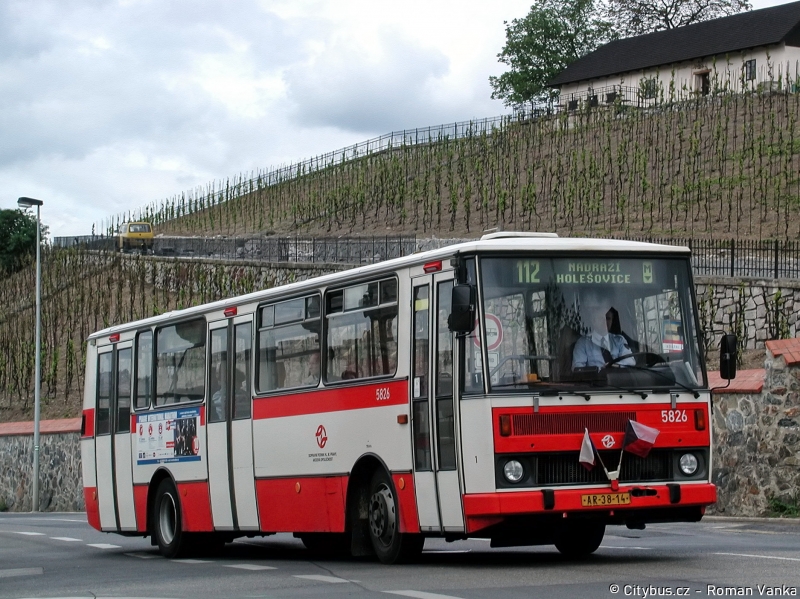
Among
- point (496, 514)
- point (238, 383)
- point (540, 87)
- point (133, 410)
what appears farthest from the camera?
point (540, 87)

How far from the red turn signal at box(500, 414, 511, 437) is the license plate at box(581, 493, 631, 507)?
0.91m

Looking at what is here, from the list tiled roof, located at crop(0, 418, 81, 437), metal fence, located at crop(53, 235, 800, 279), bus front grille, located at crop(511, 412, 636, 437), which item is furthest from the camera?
tiled roof, located at crop(0, 418, 81, 437)

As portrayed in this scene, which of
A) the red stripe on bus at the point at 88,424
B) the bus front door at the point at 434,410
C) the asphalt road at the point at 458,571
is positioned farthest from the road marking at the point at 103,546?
the bus front door at the point at 434,410

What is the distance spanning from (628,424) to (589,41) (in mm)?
105688

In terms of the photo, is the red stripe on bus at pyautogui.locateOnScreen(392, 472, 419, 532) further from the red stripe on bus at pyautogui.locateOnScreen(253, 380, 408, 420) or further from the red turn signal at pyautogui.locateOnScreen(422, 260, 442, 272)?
the red turn signal at pyautogui.locateOnScreen(422, 260, 442, 272)

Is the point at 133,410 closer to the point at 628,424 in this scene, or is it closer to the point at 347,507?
the point at 347,507

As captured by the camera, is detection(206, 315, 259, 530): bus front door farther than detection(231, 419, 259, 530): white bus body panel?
Yes

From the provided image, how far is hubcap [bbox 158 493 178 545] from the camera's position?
18.6 metres

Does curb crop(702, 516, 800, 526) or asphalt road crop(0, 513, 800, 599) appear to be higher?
curb crop(702, 516, 800, 526)

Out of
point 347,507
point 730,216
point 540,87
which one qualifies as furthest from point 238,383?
point 540,87

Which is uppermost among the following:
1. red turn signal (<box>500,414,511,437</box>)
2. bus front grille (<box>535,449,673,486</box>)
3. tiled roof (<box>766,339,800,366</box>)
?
tiled roof (<box>766,339,800,366</box>)

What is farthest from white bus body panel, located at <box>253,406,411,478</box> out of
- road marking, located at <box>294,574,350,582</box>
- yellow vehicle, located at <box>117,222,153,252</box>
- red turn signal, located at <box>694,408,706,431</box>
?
yellow vehicle, located at <box>117,222,153,252</box>

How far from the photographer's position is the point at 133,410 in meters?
19.8

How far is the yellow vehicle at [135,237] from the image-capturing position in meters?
77.2
